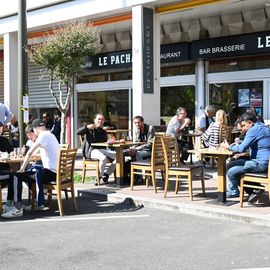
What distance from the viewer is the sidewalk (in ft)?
22.2

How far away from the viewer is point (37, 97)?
1920 cm

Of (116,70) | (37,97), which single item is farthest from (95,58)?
(37,97)

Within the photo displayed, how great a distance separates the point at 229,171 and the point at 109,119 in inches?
384

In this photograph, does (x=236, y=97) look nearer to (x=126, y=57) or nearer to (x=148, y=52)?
(x=148, y=52)

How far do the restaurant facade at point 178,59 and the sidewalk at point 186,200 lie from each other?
143 inches

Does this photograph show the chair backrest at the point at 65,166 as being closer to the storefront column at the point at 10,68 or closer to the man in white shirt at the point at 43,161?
the man in white shirt at the point at 43,161

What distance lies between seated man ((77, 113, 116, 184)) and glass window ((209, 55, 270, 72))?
5440mm

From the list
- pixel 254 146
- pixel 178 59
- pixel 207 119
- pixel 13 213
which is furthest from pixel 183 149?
pixel 13 213

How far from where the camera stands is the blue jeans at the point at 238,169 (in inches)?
281

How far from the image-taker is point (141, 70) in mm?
12195

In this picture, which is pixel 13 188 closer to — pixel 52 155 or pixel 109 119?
pixel 52 155

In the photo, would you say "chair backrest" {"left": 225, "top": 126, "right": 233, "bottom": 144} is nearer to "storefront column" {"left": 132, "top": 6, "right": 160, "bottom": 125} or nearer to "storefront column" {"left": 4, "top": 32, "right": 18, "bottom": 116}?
"storefront column" {"left": 132, "top": 6, "right": 160, "bottom": 125}

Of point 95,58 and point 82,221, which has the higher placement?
point 95,58

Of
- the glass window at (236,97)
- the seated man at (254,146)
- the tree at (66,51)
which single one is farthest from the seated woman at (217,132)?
the tree at (66,51)
